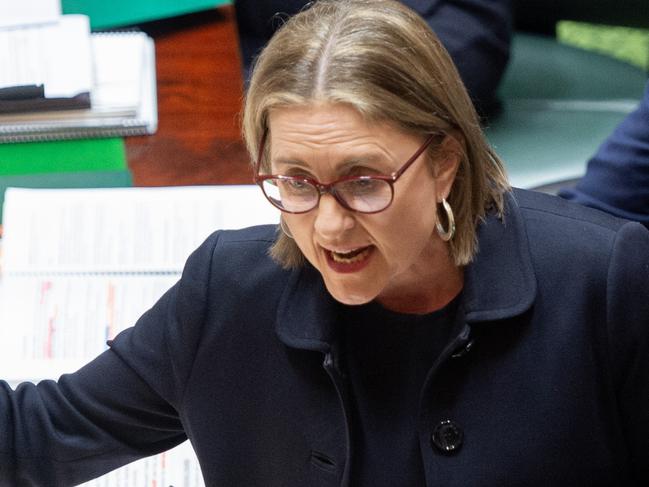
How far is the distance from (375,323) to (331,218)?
0.75 feet

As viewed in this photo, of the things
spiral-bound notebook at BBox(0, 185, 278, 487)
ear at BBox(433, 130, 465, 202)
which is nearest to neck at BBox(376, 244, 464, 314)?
ear at BBox(433, 130, 465, 202)

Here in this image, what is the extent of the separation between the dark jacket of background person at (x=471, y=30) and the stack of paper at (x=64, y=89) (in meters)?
0.35

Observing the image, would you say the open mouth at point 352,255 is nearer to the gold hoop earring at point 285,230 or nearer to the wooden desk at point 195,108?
the gold hoop earring at point 285,230

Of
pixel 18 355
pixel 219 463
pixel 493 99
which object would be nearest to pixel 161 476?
pixel 219 463

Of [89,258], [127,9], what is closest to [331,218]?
[89,258]

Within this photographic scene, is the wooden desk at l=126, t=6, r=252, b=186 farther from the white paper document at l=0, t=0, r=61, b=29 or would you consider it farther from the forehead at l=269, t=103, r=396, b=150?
the forehead at l=269, t=103, r=396, b=150

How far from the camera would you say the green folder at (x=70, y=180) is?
185cm

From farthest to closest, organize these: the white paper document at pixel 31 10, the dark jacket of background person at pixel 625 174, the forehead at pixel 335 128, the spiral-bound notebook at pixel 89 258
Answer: the white paper document at pixel 31 10, the dark jacket of background person at pixel 625 174, the spiral-bound notebook at pixel 89 258, the forehead at pixel 335 128

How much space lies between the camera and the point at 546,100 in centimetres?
249

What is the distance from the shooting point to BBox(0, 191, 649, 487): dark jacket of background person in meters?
1.29

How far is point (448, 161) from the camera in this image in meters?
1.24

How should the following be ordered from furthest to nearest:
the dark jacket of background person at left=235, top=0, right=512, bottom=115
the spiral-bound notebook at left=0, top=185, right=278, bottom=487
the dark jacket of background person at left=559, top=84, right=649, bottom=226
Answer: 1. the dark jacket of background person at left=235, top=0, right=512, bottom=115
2. the dark jacket of background person at left=559, top=84, right=649, bottom=226
3. the spiral-bound notebook at left=0, top=185, right=278, bottom=487

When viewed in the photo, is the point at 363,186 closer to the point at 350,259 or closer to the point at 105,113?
the point at 350,259

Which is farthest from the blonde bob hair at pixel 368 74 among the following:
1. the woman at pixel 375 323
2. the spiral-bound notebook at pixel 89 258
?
the spiral-bound notebook at pixel 89 258
